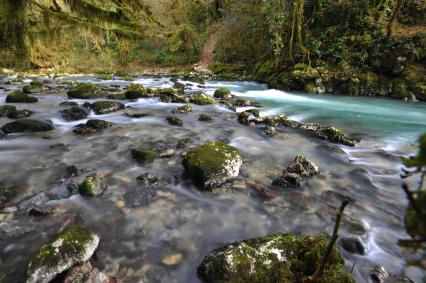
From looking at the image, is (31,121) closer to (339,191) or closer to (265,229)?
(265,229)

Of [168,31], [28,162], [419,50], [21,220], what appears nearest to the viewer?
[21,220]

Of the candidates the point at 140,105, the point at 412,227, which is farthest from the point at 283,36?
the point at 412,227

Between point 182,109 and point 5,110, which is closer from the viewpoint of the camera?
point 5,110

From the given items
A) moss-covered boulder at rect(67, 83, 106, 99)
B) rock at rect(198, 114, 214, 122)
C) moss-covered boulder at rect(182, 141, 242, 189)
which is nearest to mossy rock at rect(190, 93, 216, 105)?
rock at rect(198, 114, 214, 122)

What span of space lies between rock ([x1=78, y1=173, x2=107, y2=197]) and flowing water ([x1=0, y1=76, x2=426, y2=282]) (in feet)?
0.39

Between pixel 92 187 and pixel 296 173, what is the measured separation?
321 cm

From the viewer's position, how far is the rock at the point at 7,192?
403 centimetres

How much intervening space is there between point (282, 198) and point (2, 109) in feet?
27.1

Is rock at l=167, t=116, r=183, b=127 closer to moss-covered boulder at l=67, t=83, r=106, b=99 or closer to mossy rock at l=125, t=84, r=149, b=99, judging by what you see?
mossy rock at l=125, t=84, r=149, b=99

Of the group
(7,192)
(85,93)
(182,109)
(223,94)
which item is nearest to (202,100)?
(182,109)

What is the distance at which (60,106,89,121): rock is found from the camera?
8.48 meters

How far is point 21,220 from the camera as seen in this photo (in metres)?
3.65

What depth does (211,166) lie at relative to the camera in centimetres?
473

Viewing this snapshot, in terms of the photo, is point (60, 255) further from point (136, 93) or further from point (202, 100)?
point (136, 93)
